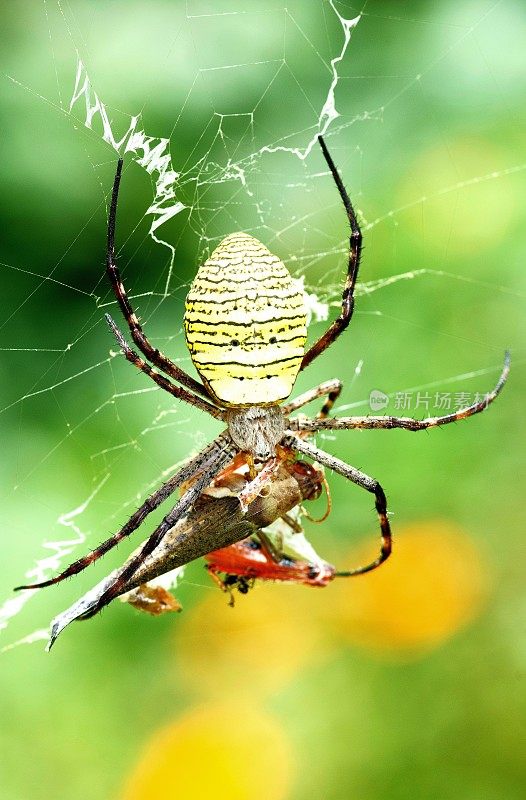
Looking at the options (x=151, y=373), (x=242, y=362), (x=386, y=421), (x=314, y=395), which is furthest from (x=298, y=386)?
(x=242, y=362)

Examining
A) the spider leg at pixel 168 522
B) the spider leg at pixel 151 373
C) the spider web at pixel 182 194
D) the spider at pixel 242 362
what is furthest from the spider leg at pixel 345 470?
the spider web at pixel 182 194

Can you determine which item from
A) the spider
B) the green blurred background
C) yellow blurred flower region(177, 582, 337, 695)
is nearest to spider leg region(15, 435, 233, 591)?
the spider

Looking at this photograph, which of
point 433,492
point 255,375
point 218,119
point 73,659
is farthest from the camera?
point 218,119

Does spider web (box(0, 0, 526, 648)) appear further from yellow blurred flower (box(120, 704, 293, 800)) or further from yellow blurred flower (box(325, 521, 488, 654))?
yellow blurred flower (box(325, 521, 488, 654))

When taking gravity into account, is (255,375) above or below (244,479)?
above

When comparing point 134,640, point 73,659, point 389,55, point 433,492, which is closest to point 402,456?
point 433,492

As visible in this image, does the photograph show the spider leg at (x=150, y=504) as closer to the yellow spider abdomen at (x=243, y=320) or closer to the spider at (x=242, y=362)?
the spider at (x=242, y=362)

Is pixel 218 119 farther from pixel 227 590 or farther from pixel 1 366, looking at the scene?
pixel 227 590
